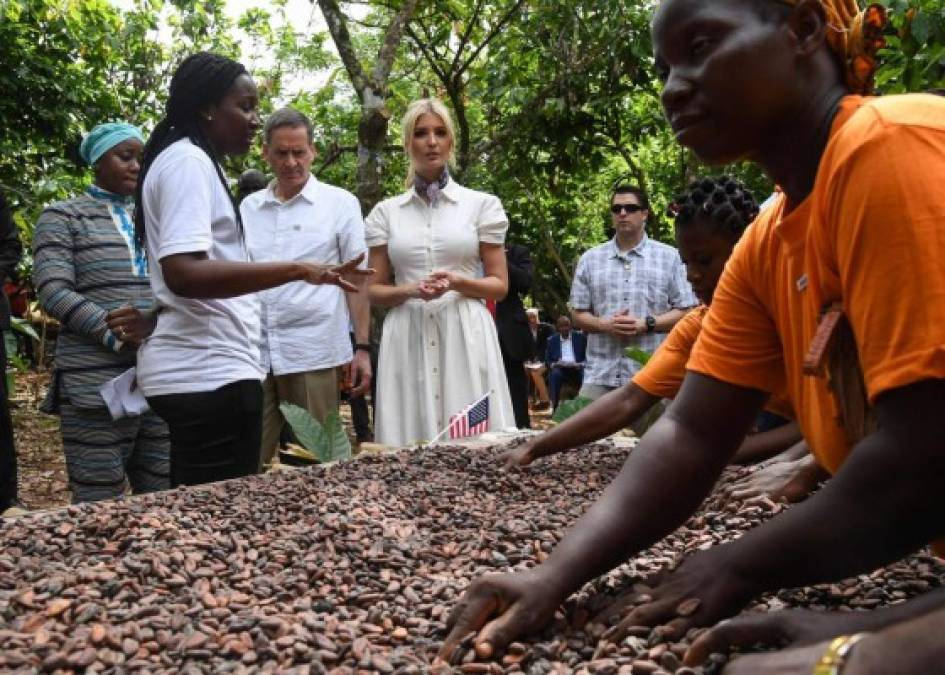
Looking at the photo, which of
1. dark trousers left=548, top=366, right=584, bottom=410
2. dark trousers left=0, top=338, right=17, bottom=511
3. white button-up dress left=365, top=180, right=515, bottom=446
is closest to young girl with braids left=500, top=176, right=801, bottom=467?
white button-up dress left=365, top=180, right=515, bottom=446

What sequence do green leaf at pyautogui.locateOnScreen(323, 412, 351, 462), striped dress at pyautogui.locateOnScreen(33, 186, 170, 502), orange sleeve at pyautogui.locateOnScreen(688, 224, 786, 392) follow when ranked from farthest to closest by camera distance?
green leaf at pyautogui.locateOnScreen(323, 412, 351, 462), striped dress at pyautogui.locateOnScreen(33, 186, 170, 502), orange sleeve at pyautogui.locateOnScreen(688, 224, 786, 392)

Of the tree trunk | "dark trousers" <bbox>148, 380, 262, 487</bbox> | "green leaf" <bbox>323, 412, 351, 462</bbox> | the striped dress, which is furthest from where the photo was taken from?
the tree trunk

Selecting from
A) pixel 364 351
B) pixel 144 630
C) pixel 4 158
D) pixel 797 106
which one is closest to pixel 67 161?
pixel 4 158

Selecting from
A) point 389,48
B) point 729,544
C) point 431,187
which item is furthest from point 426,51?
point 729,544

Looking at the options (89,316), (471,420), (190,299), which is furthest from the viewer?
(471,420)

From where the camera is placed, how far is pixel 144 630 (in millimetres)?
1553

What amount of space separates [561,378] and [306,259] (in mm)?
5208

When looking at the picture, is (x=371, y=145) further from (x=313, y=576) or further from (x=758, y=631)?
(x=758, y=631)

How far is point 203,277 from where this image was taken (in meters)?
2.67

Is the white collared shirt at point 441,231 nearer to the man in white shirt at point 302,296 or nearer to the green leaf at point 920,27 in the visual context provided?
the man in white shirt at point 302,296

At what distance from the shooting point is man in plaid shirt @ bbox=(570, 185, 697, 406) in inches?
188

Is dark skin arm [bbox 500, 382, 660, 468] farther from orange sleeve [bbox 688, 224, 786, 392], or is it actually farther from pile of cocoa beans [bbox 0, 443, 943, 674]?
orange sleeve [bbox 688, 224, 786, 392]

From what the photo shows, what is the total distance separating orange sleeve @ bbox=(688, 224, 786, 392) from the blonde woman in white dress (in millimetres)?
2233

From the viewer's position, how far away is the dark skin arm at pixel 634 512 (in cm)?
145
